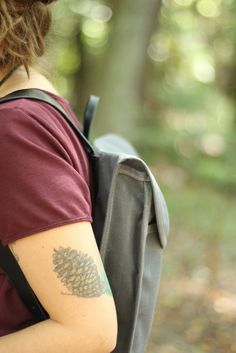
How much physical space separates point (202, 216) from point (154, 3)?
9.47 feet

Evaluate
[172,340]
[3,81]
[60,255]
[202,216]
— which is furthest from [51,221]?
[202,216]

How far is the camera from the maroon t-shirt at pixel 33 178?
1073 millimetres

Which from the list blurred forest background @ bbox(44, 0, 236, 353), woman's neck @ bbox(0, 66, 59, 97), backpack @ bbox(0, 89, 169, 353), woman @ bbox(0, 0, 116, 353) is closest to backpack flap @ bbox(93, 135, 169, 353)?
backpack @ bbox(0, 89, 169, 353)

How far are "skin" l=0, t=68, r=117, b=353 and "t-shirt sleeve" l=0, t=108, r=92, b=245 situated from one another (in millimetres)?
25

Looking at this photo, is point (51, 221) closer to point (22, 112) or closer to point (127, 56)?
point (22, 112)

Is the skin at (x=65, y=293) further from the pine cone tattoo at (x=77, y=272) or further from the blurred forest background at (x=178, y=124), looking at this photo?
the blurred forest background at (x=178, y=124)

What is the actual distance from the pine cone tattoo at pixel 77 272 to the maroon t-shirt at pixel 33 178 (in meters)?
0.07

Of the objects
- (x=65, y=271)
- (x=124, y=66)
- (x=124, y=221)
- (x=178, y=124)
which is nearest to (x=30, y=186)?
(x=65, y=271)

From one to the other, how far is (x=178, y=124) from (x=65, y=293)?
6.46 metres

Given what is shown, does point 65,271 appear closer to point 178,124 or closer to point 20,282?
point 20,282

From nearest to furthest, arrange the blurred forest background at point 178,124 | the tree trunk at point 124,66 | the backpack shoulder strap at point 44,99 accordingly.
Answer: the backpack shoulder strap at point 44,99 → the blurred forest background at point 178,124 → the tree trunk at point 124,66

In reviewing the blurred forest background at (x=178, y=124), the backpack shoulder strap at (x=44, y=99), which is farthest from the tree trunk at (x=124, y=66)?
the backpack shoulder strap at (x=44, y=99)

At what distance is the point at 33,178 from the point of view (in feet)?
3.54

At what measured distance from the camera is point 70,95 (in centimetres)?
1105
